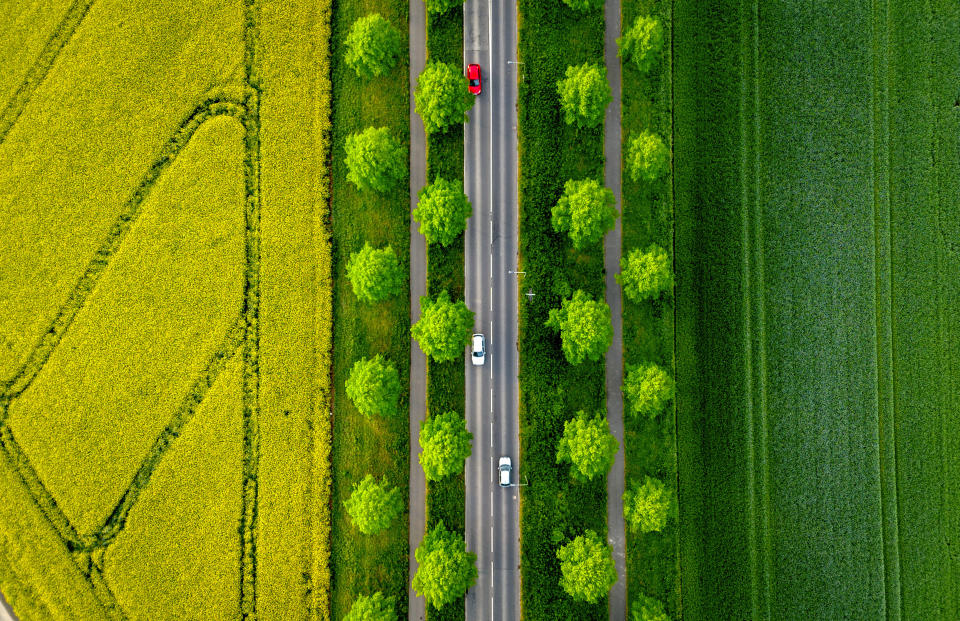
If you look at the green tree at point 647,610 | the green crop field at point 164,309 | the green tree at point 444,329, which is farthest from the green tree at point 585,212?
the green tree at point 647,610

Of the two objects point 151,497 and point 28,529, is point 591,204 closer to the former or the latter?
point 151,497

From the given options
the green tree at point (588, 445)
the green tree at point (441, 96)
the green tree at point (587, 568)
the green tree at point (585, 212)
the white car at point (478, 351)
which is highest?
the green tree at point (441, 96)

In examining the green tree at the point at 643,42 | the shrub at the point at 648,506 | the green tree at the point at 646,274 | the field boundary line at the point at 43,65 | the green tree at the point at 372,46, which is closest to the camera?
the shrub at the point at 648,506

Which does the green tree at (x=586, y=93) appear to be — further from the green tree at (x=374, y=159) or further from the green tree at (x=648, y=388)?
the green tree at (x=648, y=388)

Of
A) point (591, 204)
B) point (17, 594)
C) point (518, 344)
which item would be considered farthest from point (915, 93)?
point (17, 594)

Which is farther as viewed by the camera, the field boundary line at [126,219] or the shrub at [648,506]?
the field boundary line at [126,219]

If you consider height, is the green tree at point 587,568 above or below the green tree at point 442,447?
below

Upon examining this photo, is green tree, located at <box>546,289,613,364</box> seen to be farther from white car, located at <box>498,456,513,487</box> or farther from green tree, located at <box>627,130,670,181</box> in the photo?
green tree, located at <box>627,130,670,181</box>
